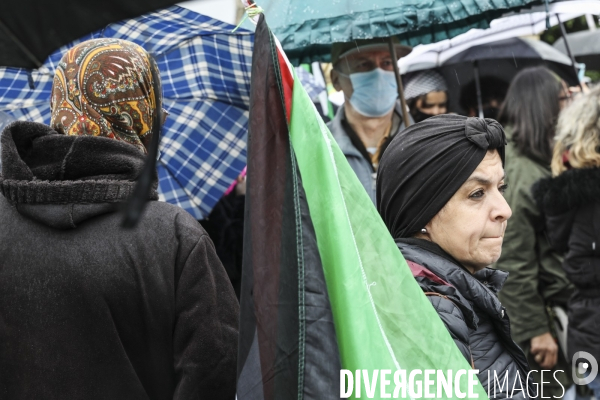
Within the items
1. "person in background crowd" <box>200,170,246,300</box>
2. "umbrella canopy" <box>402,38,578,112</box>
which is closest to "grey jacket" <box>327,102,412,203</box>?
"person in background crowd" <box>200,170,246,300</box>

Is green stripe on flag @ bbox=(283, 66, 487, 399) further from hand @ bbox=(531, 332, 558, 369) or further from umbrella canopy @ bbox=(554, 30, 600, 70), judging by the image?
umbrella canopy @ bbox=(554, 30, 600, 70)

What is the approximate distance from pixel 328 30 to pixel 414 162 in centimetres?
146

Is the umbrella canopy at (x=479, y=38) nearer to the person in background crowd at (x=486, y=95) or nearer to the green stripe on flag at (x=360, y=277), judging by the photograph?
the person in background crowd at (x=486, y=95)

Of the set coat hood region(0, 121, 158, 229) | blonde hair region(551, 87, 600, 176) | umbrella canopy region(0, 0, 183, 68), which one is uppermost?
umbrella canopy region(0, 0, 183, 68)

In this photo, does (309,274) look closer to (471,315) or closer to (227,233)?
(471,315)

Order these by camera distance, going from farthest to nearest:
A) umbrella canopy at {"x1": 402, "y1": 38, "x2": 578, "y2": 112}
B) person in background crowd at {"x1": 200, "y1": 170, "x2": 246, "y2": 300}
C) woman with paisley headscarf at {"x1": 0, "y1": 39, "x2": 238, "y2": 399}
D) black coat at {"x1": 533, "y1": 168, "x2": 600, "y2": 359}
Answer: umbrella canopy at {"x1": 402, "y1": 38, "x2": 578, "y2": 112} < person in background crowd at {"x1": 200, "y1": 170, "x2": 246, "y2": 300} < black coat at {"x1": 533, "y1": 168, "x2": 600, "y2": 359} < woman with paisley headscarf at {"x1": 0, "y1": 39, "x2": 238, "y2": 399}

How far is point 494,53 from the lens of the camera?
271 inches

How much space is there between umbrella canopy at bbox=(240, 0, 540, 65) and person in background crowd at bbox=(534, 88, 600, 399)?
111 centimetres

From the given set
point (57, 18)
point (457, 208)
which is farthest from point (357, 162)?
point (57, 18)

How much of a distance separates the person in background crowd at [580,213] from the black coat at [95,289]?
298 cm

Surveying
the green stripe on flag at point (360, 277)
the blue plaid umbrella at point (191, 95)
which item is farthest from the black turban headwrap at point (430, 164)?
the blue plaid umbrella at point (191, 95)

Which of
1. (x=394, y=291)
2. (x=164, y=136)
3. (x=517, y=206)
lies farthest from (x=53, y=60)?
(x=517, y=206)

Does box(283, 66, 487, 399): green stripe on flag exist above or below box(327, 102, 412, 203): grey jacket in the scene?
above

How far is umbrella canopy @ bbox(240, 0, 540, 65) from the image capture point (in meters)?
4.00
